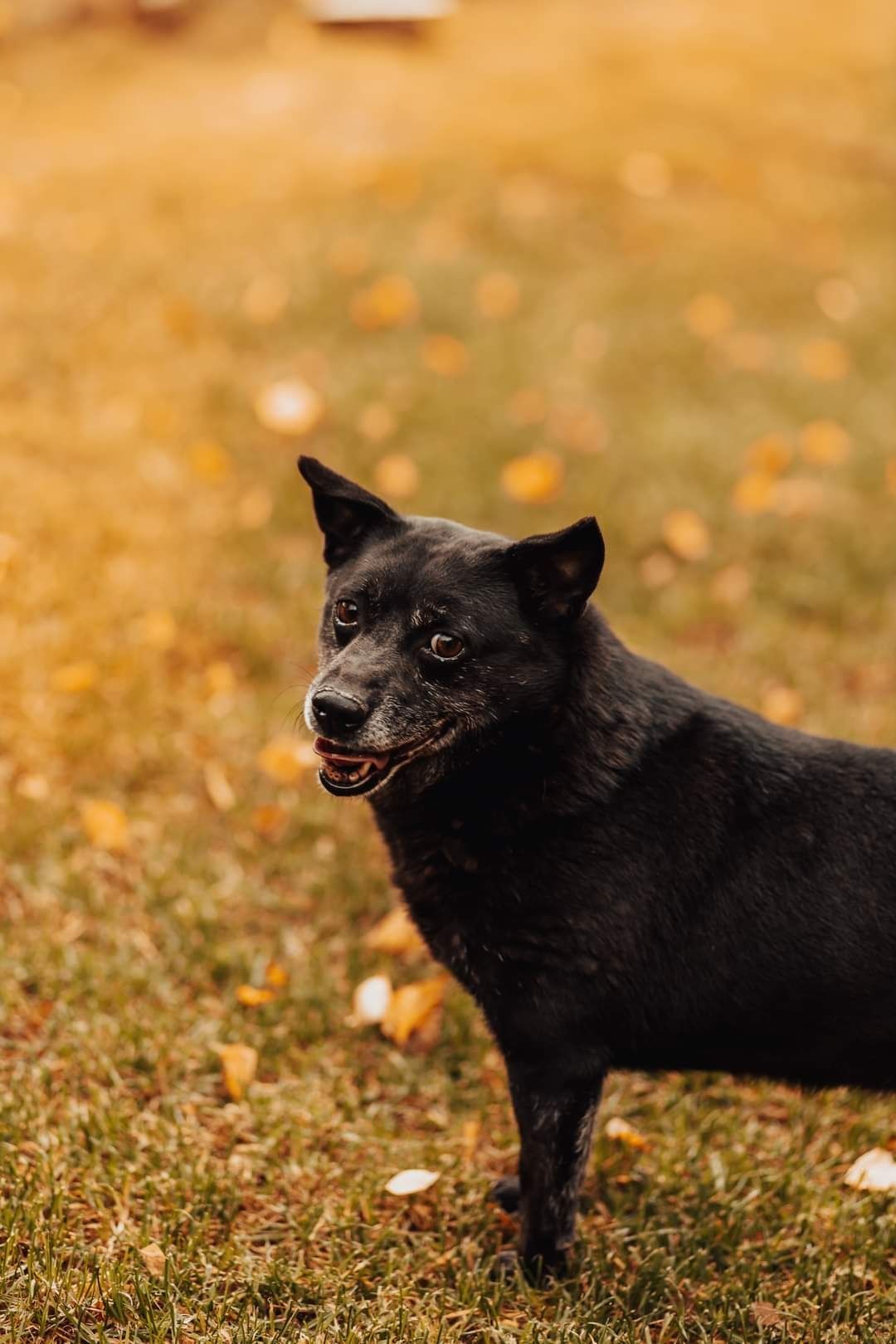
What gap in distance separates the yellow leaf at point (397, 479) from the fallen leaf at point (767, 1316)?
392cm

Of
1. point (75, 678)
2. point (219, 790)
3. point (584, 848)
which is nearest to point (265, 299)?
point (75, 678)

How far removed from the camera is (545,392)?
660cm

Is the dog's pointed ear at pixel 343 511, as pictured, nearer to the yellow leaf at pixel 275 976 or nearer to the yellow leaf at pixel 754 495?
the yellow leaf at pixel 275 976

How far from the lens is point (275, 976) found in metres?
3.29

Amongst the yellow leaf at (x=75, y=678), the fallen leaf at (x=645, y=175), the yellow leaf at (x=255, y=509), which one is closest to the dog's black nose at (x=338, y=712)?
the yellow leaf at (x=75, y=678)

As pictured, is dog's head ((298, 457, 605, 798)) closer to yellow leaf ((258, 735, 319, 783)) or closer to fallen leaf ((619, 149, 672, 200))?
yellow leaf ((258, 735, 319, 783))

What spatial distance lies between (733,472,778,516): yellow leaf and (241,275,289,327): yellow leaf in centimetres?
283

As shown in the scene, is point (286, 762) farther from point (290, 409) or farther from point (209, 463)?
point (290, 409)

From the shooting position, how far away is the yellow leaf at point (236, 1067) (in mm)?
2959

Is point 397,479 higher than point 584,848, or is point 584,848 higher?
point 584,848

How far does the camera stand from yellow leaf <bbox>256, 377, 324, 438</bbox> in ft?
19.9

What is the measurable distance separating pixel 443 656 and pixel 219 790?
1684 mm

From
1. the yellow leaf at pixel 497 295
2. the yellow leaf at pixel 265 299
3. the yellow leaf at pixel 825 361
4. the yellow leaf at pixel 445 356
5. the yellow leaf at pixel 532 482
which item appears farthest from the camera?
the yellow leaf at pixel 497 295

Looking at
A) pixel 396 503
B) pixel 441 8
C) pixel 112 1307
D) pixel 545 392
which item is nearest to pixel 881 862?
pixel 112 1307
